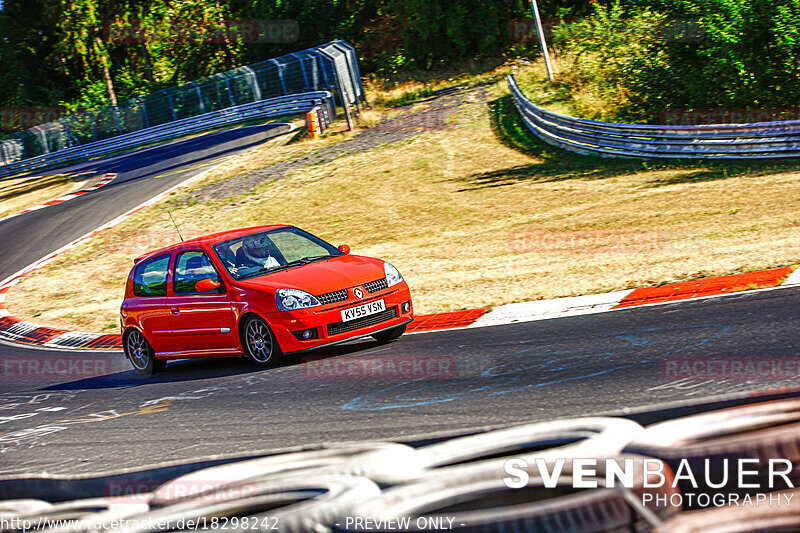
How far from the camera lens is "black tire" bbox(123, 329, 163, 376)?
1034 cm

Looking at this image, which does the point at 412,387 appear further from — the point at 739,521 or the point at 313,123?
the point at 313,123

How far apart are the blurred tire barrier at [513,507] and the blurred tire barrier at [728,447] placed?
156 mm

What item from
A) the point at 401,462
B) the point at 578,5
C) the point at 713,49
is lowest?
the point at 401,462

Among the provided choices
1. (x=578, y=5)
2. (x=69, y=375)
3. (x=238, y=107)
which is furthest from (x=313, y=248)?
(x=578, y=5)

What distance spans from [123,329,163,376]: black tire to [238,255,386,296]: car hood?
2147 mm

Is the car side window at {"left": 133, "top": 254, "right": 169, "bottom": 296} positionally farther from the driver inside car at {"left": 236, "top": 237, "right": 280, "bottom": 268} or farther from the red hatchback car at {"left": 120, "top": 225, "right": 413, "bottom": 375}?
the driver inside car at {"left": 236, "top": 237, "right": 280, "bottom": 268}

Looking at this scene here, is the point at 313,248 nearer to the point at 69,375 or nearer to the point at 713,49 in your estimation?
the point at 69,375

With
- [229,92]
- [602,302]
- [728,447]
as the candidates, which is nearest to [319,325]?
[602,302]

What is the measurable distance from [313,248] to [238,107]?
34141 millimetres

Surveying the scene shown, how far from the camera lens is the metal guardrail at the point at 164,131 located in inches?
1623

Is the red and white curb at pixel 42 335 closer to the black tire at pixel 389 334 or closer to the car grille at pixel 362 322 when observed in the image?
the black tire at pixel 389 334

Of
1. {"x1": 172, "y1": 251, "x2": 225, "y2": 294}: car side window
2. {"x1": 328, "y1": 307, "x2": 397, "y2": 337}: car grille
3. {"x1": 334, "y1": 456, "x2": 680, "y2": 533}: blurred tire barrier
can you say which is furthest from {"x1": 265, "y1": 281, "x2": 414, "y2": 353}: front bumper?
{"x1": 334, "y1": 456, "x2": 680, "y2": 533}: blurred tire barrier

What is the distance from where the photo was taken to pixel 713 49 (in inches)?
844

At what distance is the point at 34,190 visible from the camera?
33844 mm
